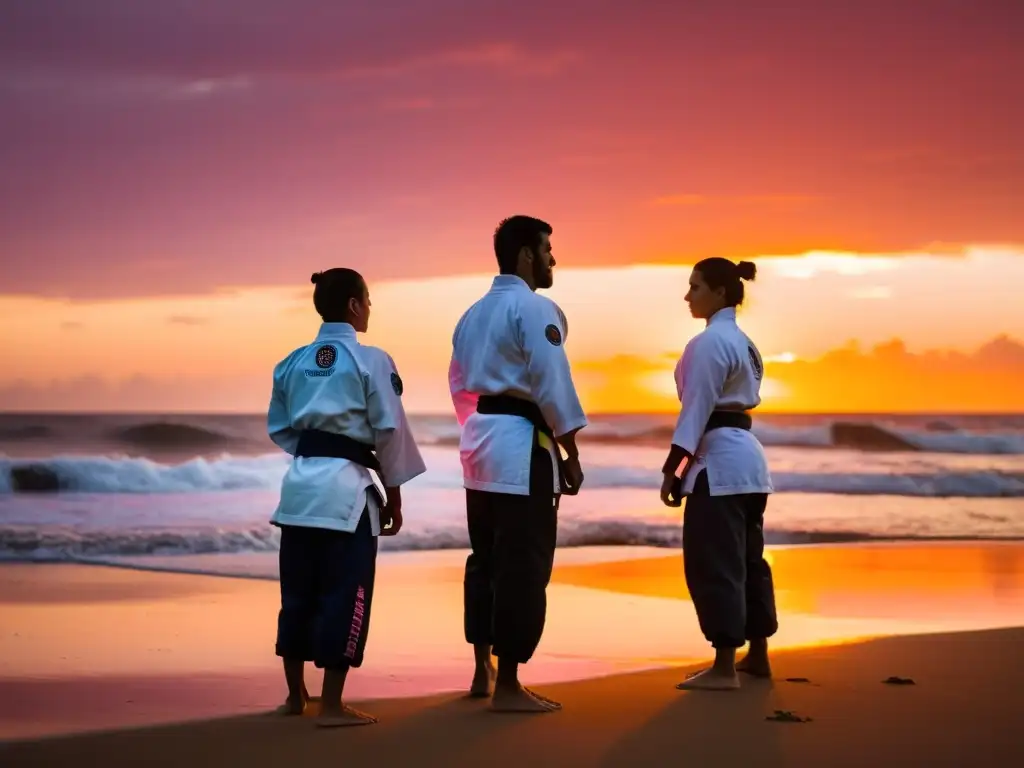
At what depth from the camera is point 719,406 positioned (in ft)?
18.3

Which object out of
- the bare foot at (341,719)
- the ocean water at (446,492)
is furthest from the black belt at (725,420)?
the ocean water at (446,492)

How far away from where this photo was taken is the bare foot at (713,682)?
17.5 feet

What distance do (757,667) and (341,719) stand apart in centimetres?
189

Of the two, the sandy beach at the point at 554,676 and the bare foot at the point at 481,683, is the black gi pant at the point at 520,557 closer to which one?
the bare foot at the point at 481,683

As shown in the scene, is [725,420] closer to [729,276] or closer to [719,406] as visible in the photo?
[719,406]

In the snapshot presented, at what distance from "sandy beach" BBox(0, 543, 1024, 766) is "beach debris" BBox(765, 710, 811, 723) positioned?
0.05 meters

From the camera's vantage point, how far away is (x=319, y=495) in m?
4.73

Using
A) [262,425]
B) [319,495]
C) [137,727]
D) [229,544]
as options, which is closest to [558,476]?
[319,495]

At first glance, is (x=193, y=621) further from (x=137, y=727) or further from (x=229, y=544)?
(x=229, y=544)

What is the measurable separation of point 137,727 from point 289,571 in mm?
721

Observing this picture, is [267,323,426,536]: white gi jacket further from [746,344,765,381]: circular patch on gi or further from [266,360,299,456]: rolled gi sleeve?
[746,344,765,381]: circular patch on gi

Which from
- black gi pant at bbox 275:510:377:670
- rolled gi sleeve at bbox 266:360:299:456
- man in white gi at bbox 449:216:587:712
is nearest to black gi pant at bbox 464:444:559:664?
man in white gi at bbox 449:216:587:712

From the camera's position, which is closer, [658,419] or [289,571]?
[289,571]

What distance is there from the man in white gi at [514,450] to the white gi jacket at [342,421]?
36 centimetres
